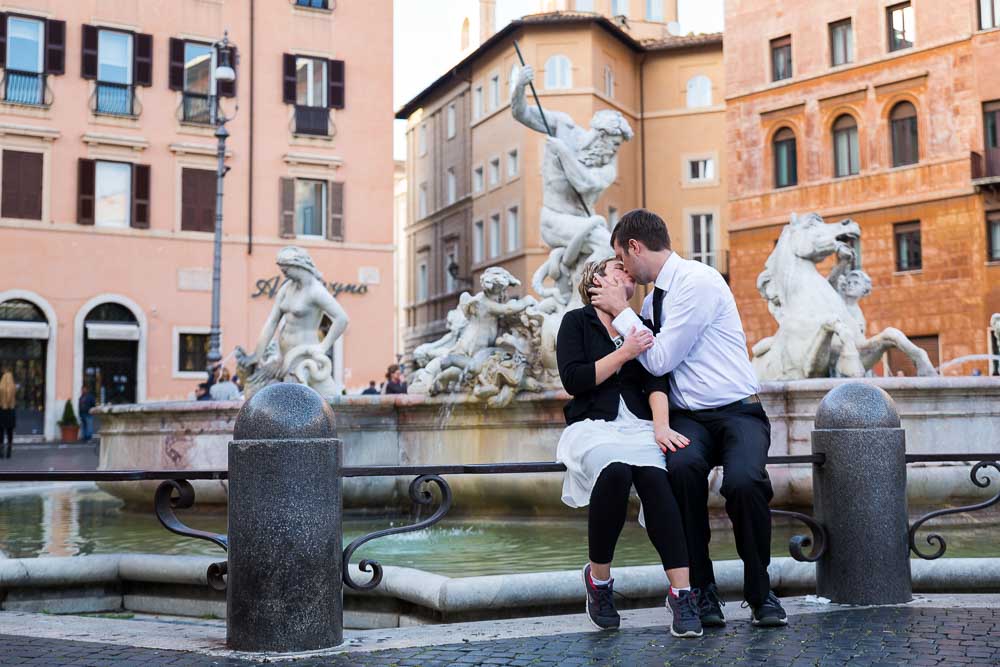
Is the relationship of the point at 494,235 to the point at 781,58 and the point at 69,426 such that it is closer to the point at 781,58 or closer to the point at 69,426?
the point at 781,58

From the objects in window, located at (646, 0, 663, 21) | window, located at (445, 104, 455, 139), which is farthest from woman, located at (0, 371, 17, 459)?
window, located at (646, 0, 663, 21)

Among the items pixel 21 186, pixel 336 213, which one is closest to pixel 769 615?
pixel 21 186

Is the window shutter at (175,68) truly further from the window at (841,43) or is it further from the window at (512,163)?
the window at (841,43)

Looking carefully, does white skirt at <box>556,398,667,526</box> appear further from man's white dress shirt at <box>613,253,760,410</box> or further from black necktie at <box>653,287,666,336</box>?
black necktie at <box>653,287,666,336</box>

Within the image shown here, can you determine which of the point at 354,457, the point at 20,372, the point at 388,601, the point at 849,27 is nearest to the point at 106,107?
the point at 20,372

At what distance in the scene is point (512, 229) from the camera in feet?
143

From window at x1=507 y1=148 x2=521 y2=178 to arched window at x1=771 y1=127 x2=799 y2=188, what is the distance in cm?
1022

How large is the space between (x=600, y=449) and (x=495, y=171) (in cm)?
4135

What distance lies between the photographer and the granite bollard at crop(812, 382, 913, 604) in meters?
4.79

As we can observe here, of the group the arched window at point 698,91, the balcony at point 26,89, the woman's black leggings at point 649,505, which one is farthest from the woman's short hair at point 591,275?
the arched window at point 698,91

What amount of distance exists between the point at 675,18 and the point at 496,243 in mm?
13275

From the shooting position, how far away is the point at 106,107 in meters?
31.2

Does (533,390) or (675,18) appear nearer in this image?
(533,390)

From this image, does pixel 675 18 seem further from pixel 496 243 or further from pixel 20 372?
pixel 20 372
